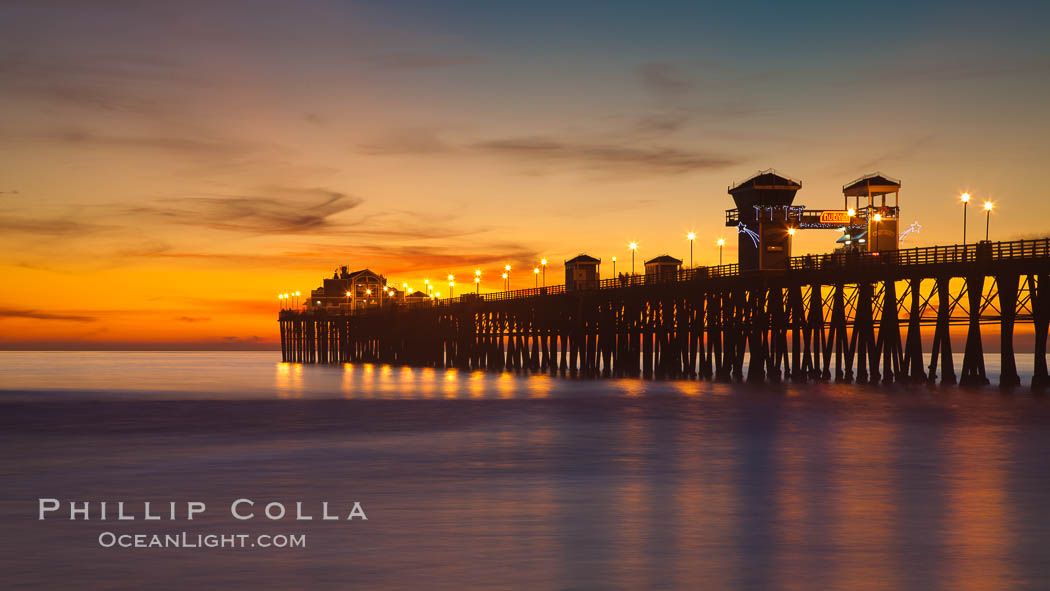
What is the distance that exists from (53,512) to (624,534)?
9653 mm

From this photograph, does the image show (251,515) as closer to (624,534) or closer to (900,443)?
(624,534)

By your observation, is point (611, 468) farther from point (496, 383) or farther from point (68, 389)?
point (68, 389)

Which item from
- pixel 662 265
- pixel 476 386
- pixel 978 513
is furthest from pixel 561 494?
pixel 662 265

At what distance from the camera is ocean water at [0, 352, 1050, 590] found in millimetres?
13703

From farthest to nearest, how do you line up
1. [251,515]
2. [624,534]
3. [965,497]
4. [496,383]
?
[496,383] → [965,497] → [251,515] → [624,534]

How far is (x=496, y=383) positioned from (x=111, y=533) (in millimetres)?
53265

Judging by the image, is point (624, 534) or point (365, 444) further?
point (365, 444)

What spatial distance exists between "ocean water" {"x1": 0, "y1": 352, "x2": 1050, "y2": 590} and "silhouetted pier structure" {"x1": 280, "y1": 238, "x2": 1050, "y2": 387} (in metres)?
5.62

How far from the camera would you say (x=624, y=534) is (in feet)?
52.5

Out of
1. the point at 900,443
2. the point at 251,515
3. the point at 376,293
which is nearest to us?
the point at 251,515

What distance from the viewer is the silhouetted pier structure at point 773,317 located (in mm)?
46500

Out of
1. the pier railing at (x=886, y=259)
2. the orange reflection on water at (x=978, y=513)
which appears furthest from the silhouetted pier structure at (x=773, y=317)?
the orange reflection on water at (x=978, y=513)

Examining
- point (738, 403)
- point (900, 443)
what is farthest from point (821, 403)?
point (900, 443)

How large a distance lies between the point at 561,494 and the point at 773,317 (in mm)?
40784
